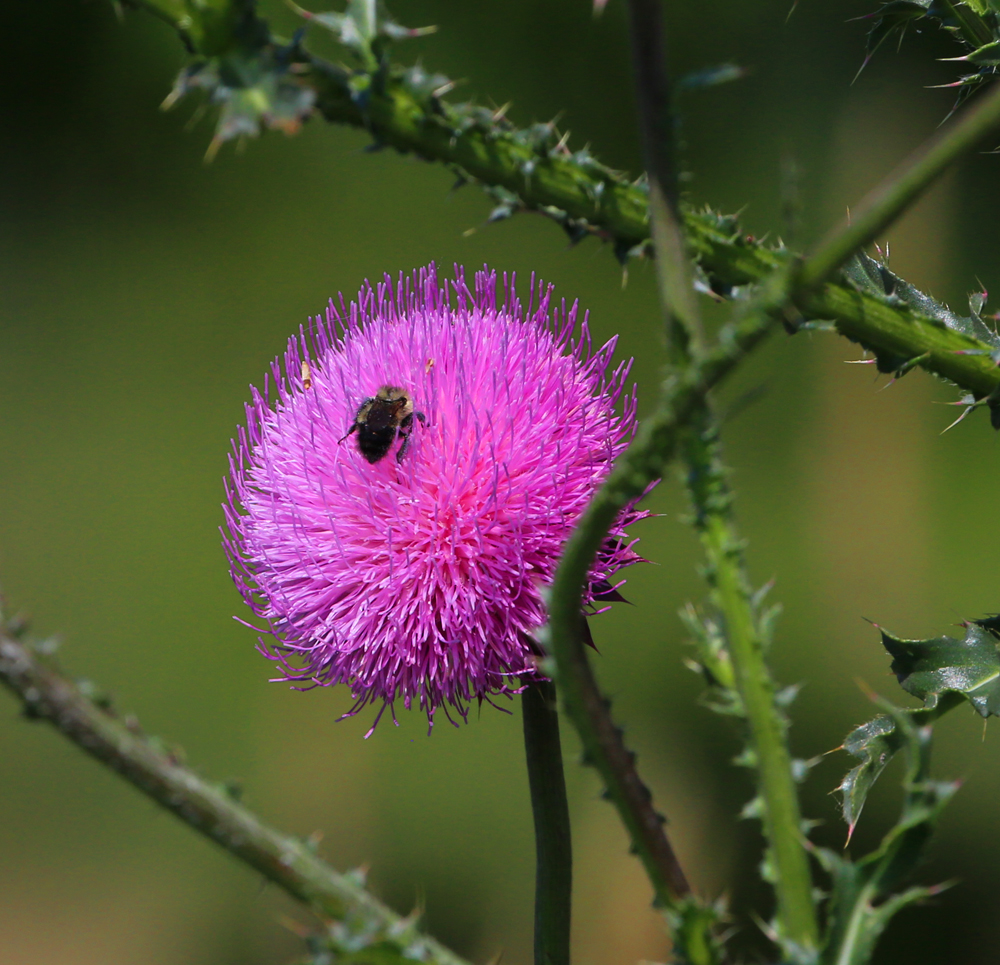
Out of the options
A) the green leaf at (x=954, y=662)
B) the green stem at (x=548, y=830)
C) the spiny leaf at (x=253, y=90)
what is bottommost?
the green stem at (x=548, y=830)

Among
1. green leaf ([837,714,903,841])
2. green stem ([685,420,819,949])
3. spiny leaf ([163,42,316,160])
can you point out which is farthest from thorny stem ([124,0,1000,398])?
green leaf ([837,714,903,841])

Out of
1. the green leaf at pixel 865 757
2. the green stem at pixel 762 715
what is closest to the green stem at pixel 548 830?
the green leaf at pixel 865 757

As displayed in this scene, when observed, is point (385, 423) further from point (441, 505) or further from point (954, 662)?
point (954, 662)

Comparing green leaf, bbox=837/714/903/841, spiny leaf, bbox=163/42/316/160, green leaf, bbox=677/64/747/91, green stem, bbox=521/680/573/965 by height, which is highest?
green leaf, bbox=677/64/747/91

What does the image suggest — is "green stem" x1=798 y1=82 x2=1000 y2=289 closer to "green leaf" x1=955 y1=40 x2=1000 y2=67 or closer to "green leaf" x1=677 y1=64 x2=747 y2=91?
"green leaf" x1=677 y1=64 x2=747 y2=91

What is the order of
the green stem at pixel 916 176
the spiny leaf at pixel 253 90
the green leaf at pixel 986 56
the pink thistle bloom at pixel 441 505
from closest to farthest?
the green stem at pixel 916 176
the spiny leaf at pixel 253 90
the green leaf at pixel 986 56
the pink thistle bloom at pixel 441 505

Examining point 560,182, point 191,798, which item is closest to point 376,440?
point 560,182

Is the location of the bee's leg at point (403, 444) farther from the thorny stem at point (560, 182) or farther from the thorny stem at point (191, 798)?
the thorny stem at point (191, 798)
